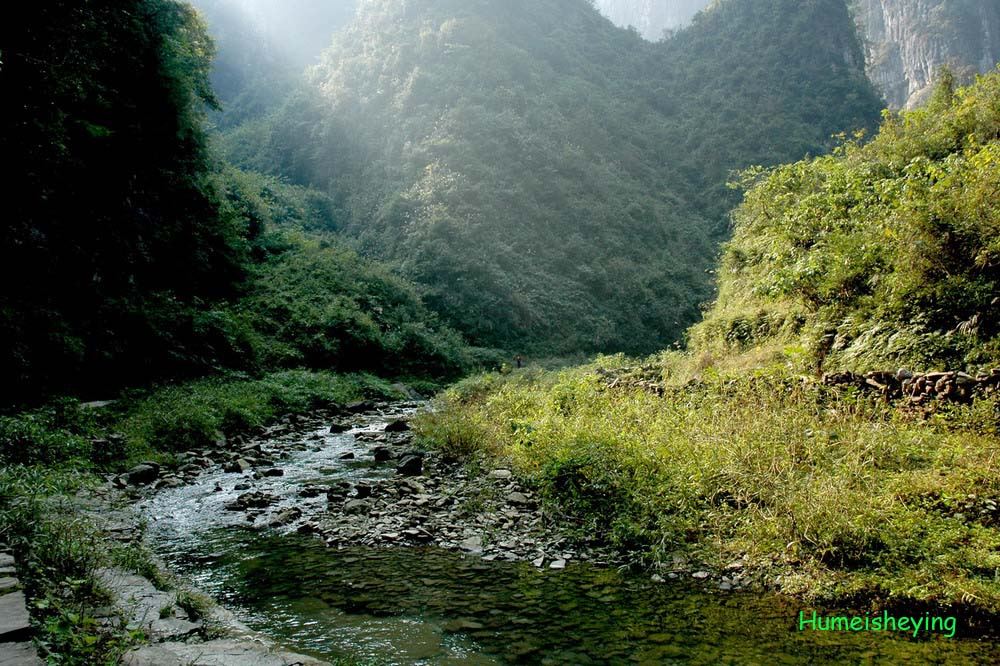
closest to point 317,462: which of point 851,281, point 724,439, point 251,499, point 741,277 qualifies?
point 251,499

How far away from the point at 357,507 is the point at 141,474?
4.30 meters

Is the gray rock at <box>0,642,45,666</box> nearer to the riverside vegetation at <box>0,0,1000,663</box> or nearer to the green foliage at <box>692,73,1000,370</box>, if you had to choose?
the riverside vegetation at <box>0,0,1000,663</box>

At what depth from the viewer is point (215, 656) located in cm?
363

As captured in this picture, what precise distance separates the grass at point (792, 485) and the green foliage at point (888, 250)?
1.32 metres

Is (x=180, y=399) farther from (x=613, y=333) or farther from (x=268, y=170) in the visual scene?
(x=268, y=170)

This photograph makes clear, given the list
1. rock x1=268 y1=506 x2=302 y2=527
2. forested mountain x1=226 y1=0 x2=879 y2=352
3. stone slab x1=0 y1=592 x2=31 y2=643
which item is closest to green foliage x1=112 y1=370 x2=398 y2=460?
rock x1=268 y1=506 x2=302 y2=527

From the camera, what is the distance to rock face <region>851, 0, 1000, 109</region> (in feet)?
210

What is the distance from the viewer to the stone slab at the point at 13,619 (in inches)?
116

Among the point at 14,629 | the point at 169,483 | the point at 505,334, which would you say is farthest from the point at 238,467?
the point at 505,334

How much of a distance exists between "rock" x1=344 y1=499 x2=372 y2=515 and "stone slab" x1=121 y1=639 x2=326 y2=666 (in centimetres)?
358

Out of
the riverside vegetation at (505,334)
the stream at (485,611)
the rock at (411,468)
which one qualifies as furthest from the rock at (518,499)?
the rock at (411,468)

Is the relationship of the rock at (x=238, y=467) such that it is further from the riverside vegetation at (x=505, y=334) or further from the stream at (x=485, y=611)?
the stream at (x=485, y=611)

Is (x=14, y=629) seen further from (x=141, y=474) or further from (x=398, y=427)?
(x=398, y=427)

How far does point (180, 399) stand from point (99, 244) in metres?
6.15
